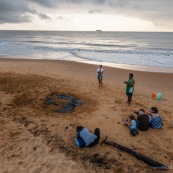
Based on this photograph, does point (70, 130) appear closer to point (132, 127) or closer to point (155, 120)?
point (132, 127)

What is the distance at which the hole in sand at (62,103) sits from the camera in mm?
9106

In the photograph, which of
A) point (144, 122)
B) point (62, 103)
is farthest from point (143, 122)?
point (62, 103)

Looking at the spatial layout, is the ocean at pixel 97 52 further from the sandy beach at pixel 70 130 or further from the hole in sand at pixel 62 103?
the hole in sand at pixel 62 103

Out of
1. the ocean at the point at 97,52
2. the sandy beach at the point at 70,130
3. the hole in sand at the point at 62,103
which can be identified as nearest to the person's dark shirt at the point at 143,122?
the sandy beach at the point at 70,130

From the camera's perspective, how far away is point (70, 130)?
24.0ft

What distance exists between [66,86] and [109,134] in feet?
19.3

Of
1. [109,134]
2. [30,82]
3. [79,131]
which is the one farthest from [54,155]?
[30,82]

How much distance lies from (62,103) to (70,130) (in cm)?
256

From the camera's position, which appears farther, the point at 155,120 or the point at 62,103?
the point at 62,103

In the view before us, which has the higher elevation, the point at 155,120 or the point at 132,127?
the point at 155,120

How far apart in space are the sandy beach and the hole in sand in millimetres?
292

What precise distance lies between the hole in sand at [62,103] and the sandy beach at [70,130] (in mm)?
292

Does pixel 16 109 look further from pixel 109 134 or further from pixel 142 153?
pixel 142 153

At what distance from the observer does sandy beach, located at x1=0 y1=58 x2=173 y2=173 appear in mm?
5617
